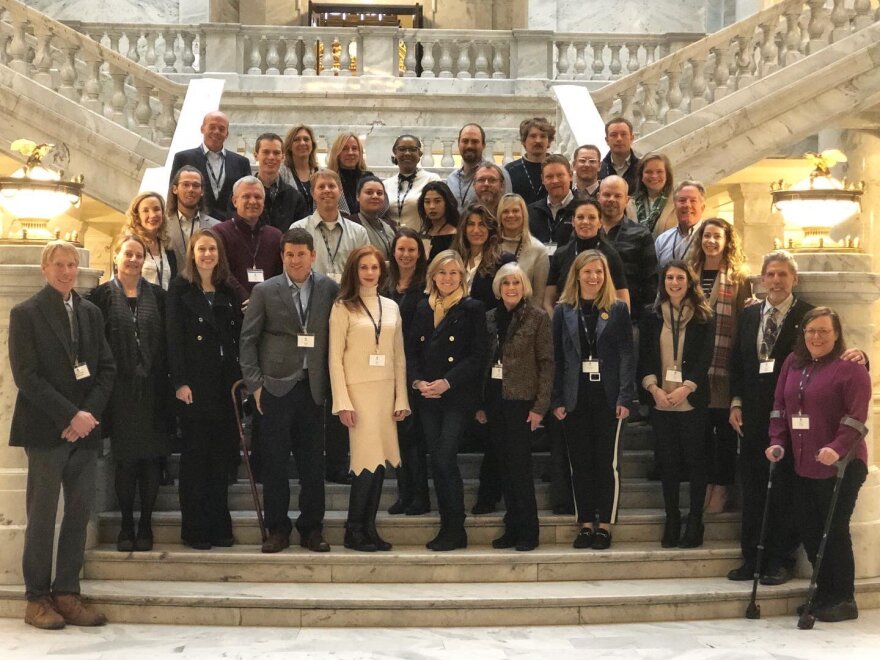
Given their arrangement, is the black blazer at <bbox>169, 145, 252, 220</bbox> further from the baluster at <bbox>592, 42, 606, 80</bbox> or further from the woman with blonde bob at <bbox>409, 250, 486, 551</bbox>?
the baluster at <bbox>592, 42, 606, 80</bbox>

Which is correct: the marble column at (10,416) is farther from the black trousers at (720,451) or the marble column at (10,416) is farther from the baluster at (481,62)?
the baluster at (481,62)

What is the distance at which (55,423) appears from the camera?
6.61 m

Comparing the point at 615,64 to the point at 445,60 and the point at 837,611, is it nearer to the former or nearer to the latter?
the point at 445,60

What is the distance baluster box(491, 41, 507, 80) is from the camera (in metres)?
15.1

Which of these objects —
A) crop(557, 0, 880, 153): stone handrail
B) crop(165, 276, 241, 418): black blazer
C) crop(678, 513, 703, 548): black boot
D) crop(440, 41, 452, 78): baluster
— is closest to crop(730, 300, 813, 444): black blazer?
→ crop(678, 513, 703, 548): black boot

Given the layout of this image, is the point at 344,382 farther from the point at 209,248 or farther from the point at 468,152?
the point at 468,152

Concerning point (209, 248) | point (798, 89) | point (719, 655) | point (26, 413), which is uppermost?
point (798, 89)

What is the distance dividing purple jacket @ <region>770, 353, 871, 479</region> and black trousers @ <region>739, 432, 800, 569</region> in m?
0.25

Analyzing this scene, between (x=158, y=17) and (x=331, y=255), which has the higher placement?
(x=158, y=17)

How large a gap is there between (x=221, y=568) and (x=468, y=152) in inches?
131

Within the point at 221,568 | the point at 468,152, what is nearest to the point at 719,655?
the point at 221,568

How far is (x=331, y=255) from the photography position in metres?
7.93

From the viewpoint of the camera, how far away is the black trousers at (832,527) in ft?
22.7

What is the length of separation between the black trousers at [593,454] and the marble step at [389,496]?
44cm
